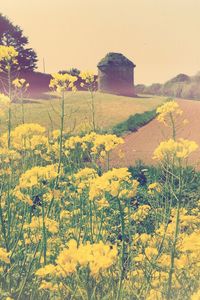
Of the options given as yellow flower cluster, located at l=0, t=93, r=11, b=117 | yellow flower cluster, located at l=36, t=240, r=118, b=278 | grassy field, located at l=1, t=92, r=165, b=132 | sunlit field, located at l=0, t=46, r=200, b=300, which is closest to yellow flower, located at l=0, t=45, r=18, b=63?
sunlit field, located at l=0, t=46, r=200, b=300

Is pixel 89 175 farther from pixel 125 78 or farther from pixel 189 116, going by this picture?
pixel 125 78

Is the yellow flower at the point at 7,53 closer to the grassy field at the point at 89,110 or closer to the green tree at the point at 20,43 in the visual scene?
the grassy field at the point at 89,110

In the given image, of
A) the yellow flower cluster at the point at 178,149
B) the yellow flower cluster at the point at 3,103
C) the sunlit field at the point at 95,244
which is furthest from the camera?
the yellow flower cluster at the point at 3,103

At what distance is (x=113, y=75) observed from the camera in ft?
110

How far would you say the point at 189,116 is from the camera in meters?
21.8

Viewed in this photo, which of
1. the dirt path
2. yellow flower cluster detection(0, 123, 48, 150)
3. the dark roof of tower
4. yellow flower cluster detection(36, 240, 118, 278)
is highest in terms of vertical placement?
the dark roof of tower

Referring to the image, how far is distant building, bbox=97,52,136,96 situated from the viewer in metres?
33.4

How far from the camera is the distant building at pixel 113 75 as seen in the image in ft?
110

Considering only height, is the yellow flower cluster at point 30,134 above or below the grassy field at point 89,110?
above

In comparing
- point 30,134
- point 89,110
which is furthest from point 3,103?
point 89,110

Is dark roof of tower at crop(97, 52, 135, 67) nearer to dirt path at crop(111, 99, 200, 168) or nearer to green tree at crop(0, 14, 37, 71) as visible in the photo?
green tree at crop(0, 14, 37, 71)

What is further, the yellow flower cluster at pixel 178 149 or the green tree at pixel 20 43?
the green tree at pixel 20 43

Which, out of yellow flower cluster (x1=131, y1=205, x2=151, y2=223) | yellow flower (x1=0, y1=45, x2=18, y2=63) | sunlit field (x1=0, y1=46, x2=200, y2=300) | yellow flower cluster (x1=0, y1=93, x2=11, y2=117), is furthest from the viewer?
yellow flower cluster (x1=131, y1=205, x2=151, y2=223)

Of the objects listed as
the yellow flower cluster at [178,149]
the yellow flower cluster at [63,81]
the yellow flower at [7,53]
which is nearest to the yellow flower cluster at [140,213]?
the yellow flower cluster at [63,81]
